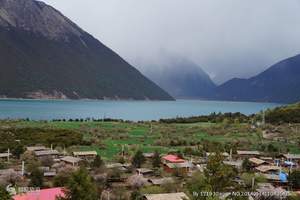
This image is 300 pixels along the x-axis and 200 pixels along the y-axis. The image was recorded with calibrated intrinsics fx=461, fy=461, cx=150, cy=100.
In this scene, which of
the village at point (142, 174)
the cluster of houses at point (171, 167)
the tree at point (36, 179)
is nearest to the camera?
the village at point (142, 174)

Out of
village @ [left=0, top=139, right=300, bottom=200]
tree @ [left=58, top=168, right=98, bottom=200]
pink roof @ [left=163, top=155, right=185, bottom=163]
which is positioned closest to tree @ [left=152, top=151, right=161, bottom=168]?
A: village @ [left=0, top=139, right=300, bottom=200]

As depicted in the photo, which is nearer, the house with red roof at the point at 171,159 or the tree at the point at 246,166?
the tree at the point at 246,166

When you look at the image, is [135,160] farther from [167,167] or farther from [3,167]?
[3,167]

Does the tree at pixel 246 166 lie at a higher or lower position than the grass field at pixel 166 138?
lower

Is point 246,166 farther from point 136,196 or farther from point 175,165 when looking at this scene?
point 136,196

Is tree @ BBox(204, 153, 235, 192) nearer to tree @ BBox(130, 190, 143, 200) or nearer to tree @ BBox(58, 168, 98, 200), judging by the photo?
tree @ BBox(58, 168, 98, 200)

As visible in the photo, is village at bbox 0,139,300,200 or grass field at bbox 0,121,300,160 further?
grass field at bbox 0,121,300,160

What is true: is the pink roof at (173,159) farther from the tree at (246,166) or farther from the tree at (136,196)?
the tree at (136,196)

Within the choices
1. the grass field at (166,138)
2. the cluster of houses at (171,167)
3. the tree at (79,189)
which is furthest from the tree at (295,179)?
the tree at (79,189)
